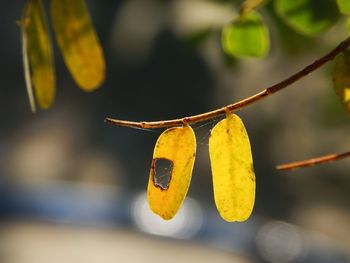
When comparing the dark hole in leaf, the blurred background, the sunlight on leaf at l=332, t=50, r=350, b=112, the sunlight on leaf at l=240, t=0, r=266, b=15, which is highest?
the sunlight on leaf at l=240, t=0, r=266, b=15

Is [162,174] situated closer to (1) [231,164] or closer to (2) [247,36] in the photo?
(2) [247,36]

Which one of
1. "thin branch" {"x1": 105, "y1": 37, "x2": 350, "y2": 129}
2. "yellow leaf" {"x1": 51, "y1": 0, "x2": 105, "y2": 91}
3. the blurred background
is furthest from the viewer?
the blurred background

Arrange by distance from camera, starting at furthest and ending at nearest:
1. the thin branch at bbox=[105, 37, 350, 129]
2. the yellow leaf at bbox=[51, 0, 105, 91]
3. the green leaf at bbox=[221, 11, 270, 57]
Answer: the green leaf at bbox=[221, 11, 270, 57] < the yellow leaf at bbox=[51, 0, 105, 91] < the thin branch at bbox=[105, 37, 350, 129]

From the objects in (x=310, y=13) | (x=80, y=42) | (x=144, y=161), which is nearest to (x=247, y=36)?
(x=310, y=13)

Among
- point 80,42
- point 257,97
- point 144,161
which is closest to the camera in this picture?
point 257,97

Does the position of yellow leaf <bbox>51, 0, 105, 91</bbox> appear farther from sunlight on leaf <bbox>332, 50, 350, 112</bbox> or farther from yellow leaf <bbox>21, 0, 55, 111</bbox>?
sunlight on leaf <bbox>332, 50, 350, 112</bbox>

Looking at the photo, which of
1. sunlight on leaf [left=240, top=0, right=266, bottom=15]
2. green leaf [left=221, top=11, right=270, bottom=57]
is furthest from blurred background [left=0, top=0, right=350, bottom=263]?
sunlight on leaf [left=240, top=0, right=266, bottom=15]

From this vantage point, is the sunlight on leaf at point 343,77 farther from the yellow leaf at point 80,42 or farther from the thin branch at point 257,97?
the yellow leaf at point 80,42
